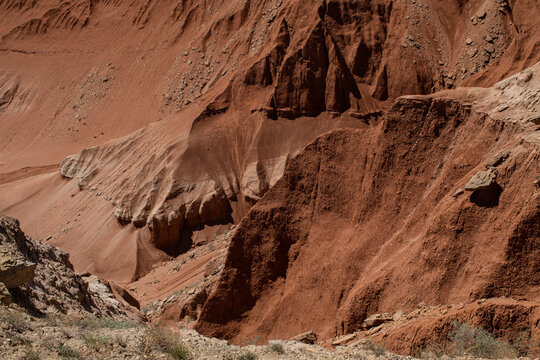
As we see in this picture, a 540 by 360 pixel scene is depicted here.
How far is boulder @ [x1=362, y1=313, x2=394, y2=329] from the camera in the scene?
35.5 ft

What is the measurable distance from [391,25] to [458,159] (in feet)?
74.3

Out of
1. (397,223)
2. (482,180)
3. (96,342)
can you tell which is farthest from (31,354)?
(397,223)

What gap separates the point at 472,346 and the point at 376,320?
264 cm

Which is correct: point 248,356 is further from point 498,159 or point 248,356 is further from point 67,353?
point 498,159

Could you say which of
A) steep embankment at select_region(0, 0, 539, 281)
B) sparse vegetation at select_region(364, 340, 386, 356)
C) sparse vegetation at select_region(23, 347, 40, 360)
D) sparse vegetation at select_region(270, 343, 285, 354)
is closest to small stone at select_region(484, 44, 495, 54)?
steep embankment at select_region(0, 0, 539, 281)

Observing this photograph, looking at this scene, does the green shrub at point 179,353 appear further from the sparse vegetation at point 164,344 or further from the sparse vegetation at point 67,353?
the sparse vegetation at point 67,353

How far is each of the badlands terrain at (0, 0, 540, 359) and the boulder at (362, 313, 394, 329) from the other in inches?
0.9

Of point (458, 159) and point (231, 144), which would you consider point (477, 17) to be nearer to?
point (231, 144)

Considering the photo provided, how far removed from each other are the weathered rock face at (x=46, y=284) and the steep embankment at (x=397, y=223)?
305cm

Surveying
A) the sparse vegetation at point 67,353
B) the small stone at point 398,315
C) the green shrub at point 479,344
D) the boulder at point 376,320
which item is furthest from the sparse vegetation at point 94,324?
the green shrub at point 479,344

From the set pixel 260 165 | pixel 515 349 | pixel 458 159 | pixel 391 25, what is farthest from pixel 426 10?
pixel 515 349

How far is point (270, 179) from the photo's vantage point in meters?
28.5

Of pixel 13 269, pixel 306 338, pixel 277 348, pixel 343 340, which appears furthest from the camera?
pixel 306 338

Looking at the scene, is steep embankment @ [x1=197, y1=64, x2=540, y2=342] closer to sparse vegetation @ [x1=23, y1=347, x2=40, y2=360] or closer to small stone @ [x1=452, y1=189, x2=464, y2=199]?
small stone @ [x1=452, y1=189, x2=464, y2=199]
